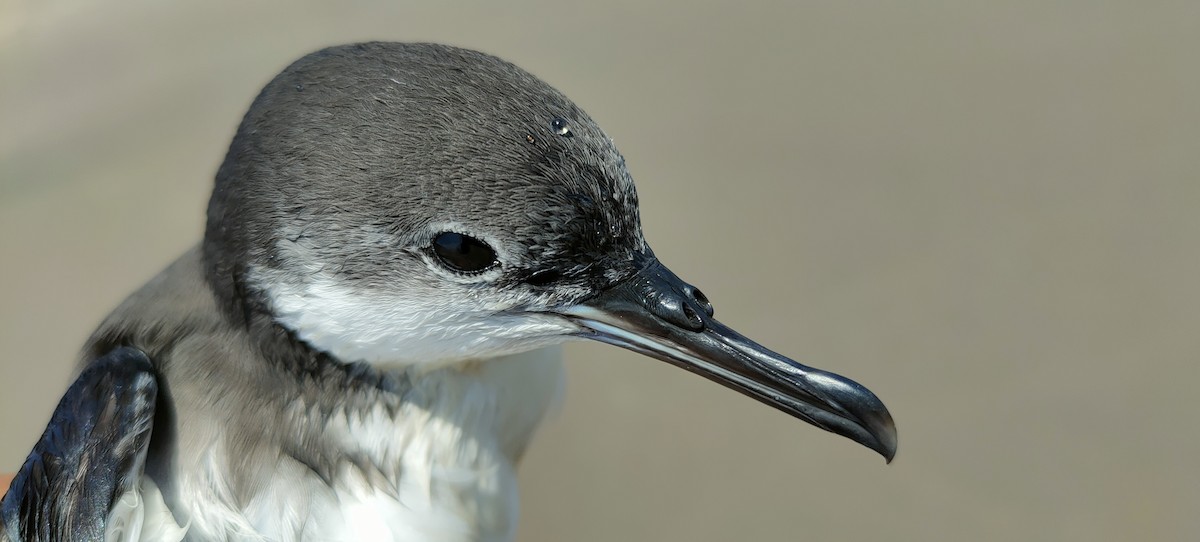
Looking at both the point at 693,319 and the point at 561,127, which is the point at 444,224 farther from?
the point at 693,319

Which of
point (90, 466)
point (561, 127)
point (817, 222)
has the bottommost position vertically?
point (90, 466)

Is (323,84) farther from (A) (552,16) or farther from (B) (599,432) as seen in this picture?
(A) (552,16)

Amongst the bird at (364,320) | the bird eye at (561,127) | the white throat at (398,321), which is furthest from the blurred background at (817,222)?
the bird eye at (561,127)

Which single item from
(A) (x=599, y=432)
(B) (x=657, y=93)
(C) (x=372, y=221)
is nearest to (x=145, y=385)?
(C) (x=372, y=221)

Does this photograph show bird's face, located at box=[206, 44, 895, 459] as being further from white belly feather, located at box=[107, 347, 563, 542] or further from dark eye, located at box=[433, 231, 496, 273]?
white belly feather, located at box=[107, 347, 563, 542]

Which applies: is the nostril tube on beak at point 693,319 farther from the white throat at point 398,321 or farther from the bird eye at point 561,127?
the bird eye at point 561,127

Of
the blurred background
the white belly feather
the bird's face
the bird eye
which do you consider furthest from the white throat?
the blurred background

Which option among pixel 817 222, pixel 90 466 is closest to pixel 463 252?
pixel 90 466

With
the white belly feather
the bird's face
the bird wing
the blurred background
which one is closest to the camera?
the bird's face
